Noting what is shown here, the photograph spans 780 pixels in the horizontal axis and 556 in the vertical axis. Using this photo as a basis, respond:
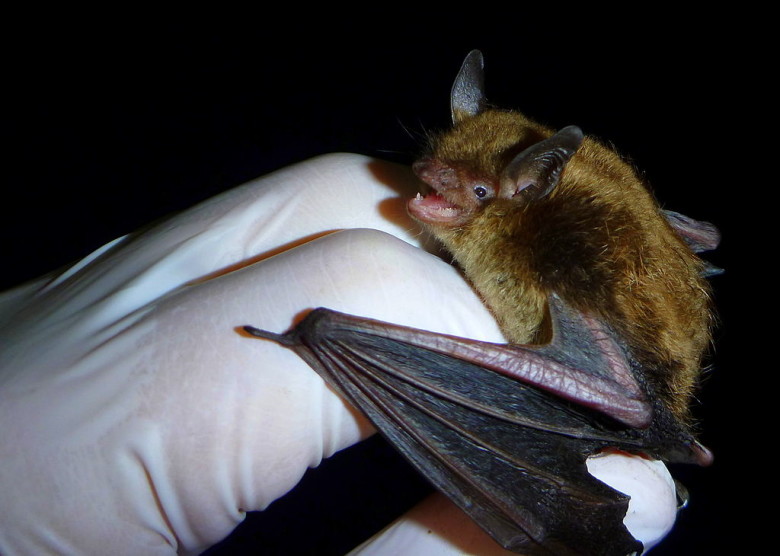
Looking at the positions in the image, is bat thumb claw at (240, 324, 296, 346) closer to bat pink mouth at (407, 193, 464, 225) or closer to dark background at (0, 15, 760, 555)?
bat pink mouth at (407, 193, 464, 225)

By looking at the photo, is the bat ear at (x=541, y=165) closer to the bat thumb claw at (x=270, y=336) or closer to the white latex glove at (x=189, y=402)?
the white latex glove at (x=189, y=402)

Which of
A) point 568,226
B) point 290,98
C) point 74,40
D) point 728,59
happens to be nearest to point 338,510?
point 568,226

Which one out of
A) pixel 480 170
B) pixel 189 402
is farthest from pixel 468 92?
pixel 189 402

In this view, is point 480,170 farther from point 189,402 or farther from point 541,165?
point 189,402

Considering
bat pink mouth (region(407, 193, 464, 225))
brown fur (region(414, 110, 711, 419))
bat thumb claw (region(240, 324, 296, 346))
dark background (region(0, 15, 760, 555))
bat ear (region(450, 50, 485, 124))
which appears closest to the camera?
bat thumb claw (region(240, 324, 296, 346))

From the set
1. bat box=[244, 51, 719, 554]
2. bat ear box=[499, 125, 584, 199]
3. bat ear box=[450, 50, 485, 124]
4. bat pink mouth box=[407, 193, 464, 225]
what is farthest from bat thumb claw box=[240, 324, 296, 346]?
bat ear box=[450, 50, 485, 124]

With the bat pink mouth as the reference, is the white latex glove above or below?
below
